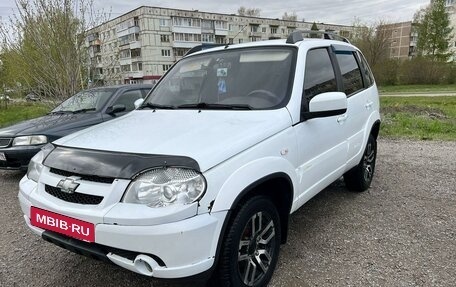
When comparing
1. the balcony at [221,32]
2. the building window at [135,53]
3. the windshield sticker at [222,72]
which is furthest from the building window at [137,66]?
the windshield sticker at [222,72]

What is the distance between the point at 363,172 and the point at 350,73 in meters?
1.32

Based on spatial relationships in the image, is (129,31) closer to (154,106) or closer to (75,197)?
(154,106)

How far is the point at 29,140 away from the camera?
516 centimetres

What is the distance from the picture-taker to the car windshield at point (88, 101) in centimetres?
621

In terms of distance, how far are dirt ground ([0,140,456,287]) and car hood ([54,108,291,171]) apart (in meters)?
1.06

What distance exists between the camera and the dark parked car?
5.14m

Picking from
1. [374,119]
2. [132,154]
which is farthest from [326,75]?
[132,154]

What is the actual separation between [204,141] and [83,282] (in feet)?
5.29

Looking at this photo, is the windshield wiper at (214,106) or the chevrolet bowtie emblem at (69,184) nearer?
the chevrolet bowtie emblem at (69,184)

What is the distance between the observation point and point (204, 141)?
87.5 inches

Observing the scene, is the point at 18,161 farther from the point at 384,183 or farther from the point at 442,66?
the point at 442,66

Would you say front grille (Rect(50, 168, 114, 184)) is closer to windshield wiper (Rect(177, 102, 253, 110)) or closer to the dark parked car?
windshield wiper (Rect(177, 102, 253, 110))

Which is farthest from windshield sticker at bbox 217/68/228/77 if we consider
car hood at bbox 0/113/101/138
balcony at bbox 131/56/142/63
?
balcony at bbox 131/56/142/63

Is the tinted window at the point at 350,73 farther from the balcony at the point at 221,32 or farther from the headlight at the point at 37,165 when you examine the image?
the balcony at the point at 221,32
